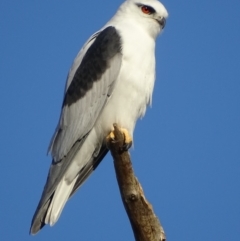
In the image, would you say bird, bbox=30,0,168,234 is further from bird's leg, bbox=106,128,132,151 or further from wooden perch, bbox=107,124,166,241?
wooden perch, bbox=107,124,166,241

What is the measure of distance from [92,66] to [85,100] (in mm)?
365

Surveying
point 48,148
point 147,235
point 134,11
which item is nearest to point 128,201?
point 147,235

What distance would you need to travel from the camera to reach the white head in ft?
21.6

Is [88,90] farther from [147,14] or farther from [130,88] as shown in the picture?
[147,14]

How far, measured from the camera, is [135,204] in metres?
4.73

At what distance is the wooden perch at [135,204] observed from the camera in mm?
4629

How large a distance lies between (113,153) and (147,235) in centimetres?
86

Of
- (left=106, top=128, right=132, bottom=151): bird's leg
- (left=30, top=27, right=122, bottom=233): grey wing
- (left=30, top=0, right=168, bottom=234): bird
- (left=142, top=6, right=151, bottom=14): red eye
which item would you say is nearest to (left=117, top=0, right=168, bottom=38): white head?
(left=142, top=6, right=151, bottom=14): red eye

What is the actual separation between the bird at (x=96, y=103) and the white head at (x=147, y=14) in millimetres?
330

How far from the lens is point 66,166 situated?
5730 mm

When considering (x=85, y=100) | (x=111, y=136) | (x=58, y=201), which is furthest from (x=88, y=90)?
(x=58, y=201)

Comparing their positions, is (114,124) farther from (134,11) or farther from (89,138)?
(134,11)

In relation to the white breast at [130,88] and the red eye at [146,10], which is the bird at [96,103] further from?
the red eye at [146,10]

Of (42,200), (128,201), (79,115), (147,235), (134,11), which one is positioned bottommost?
(147,235)
